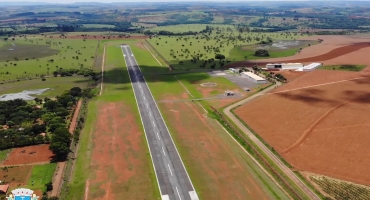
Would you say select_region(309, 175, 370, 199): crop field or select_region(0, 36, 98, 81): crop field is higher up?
select_region(0, 36, 98, 81): crop field

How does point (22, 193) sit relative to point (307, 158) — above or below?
above

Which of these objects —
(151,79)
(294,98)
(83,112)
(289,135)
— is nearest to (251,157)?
(289,135)

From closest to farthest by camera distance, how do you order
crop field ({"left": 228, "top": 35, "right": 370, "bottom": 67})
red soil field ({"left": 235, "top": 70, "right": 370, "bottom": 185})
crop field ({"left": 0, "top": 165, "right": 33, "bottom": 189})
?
crop field ({"left": 0, "top": 165, "right": 33, "bottom": 189}), red soil field ({"left": 235, "top": 70, "right": 370, "bottom": 185}), crop field ({"left": 228, "top": 35, "right": 370, "bottom": 67})

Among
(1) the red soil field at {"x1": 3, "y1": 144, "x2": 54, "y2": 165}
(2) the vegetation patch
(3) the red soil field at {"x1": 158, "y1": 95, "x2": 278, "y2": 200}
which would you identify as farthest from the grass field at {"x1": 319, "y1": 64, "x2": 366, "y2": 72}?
(2) the vegetation patch

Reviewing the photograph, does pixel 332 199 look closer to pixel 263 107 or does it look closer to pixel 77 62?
pixel 263 107

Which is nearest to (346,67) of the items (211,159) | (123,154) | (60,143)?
(211,159)

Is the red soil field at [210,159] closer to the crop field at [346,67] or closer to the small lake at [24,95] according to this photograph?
the small lake at [24,95]

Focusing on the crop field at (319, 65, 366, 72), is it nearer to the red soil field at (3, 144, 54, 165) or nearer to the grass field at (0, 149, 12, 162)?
the red soil field at (3, 144, 54, 165)
